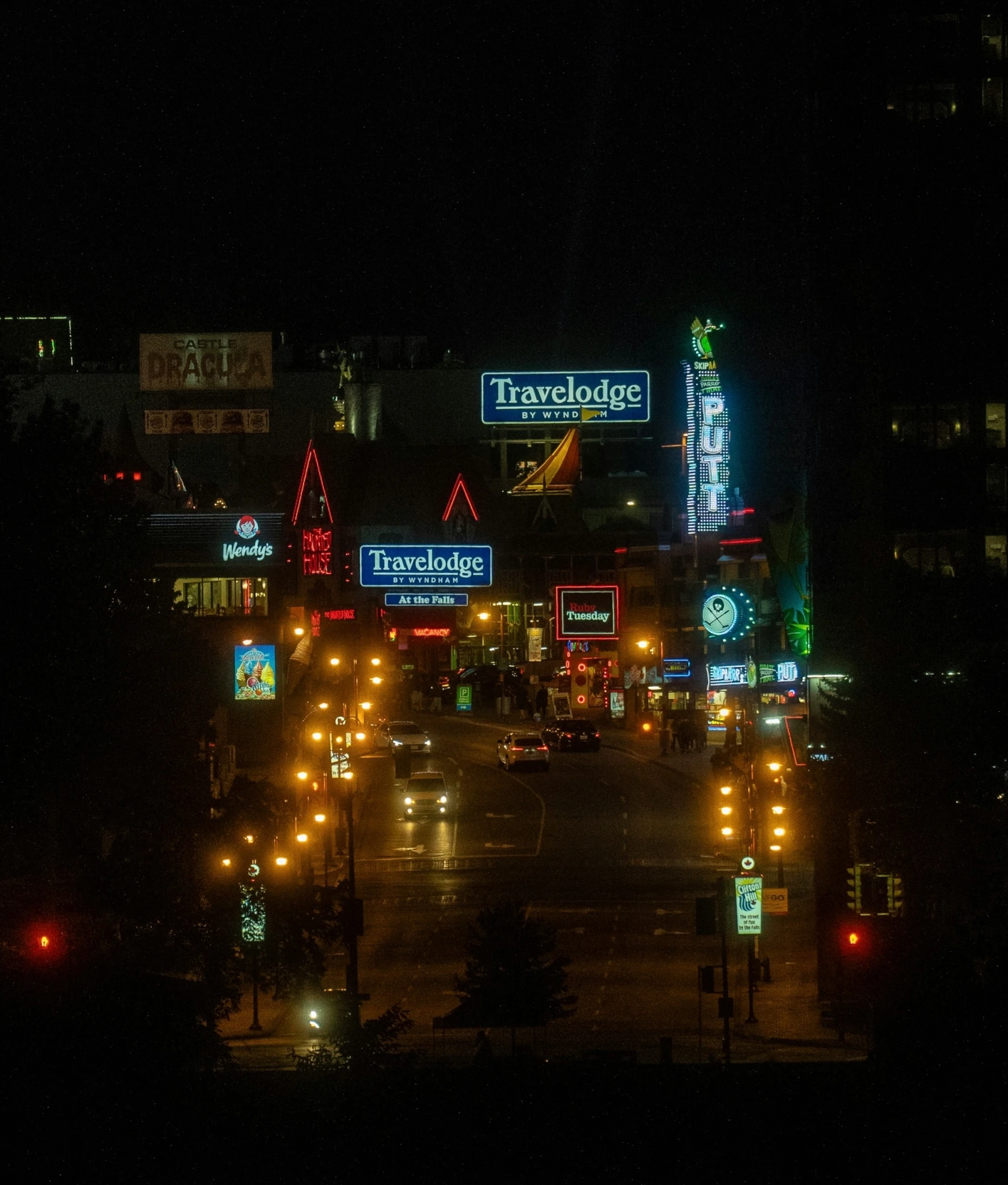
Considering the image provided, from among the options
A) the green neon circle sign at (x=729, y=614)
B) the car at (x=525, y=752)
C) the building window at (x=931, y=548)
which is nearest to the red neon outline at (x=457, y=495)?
the green neon circle sign at (x=729, y=614)

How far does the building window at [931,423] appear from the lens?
1447 inches

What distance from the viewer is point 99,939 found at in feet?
85.1

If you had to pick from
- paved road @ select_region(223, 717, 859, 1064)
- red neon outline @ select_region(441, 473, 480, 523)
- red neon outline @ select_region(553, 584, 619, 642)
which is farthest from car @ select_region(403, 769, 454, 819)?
red neon outline @ select_region(553, 584, 619, 642)

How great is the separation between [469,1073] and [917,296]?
24692mm

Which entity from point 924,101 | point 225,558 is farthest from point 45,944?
point 225,558

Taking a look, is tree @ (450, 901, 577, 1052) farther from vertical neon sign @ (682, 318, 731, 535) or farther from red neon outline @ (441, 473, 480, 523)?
red neon outline @ (441, 473, 480, 523)

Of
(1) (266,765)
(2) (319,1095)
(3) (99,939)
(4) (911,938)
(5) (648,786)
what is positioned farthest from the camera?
(5) (648,786)

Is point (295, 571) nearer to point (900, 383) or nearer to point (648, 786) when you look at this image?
point (648, 786)

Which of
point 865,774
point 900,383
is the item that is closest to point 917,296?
point 900,383

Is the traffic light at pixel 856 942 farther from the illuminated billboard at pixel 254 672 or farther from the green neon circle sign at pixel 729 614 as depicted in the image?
the illuminated billboard at pixel 254 672

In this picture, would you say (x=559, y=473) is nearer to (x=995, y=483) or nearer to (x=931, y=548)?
(x=931, y=548)

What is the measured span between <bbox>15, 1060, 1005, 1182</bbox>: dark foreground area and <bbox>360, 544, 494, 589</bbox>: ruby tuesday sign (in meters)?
26.2

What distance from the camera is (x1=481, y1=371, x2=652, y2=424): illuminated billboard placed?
56281 mm

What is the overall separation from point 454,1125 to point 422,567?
92.4 ft
